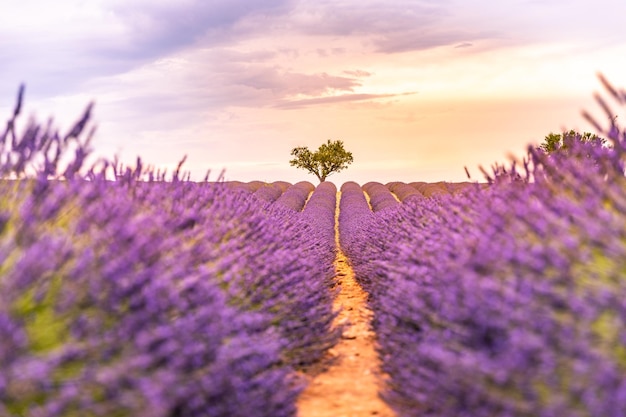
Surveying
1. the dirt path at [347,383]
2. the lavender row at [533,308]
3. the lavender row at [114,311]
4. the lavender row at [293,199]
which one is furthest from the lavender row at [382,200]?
the lavender row at [114,311]

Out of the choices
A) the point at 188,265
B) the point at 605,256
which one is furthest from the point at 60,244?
the point at 605,256

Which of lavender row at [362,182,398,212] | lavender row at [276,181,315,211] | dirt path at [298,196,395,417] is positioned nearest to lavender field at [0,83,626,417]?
dirt path at [298,196,395,417]

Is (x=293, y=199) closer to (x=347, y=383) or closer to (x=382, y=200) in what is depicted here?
(x=382, y=200)

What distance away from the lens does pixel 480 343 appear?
324 cm

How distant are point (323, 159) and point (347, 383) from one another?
4224cm

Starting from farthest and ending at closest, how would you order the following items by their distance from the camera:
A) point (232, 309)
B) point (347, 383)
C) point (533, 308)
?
1. point (347, 383)
2. point (232, 309)
3. point (533, 308)

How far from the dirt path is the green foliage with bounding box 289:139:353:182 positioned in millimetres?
40612

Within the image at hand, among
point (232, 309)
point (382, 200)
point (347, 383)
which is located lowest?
point (347, 383)

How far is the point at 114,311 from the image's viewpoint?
279cm

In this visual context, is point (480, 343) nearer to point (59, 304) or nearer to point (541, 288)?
point (541, 288)

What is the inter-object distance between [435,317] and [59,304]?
1.92 m

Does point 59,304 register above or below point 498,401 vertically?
above

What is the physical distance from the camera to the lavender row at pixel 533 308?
2678mm

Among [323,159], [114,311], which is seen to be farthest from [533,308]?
[323,159]
